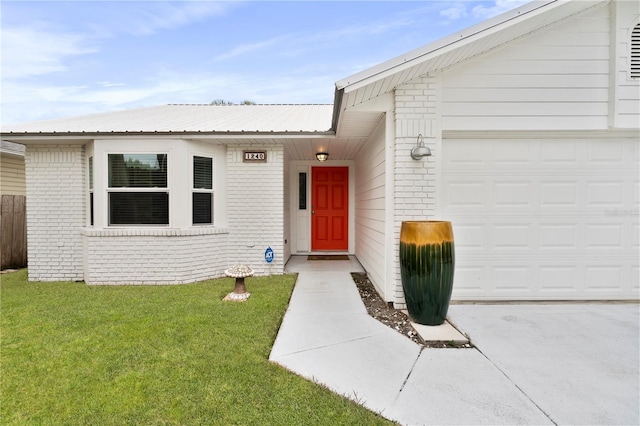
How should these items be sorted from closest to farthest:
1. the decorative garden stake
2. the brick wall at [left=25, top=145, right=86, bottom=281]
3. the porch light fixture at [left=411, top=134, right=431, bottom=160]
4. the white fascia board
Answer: the white fascia board, the porch light fixture at [left=411, top=134, right=431, bottom=160], the decorative garden stake, the brick wall at [left=25, top=145, right=86, bottom=281]

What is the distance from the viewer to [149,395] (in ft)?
6.66

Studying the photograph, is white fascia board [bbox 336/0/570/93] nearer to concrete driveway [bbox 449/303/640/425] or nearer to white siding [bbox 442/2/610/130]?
white siding [bbox 442/2/610/130]

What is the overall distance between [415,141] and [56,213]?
6.65 m

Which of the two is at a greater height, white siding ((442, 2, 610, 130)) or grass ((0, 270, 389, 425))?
white siding ((442, 2, 610, 130))

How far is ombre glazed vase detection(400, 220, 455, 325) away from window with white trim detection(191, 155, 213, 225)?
3.87 meters

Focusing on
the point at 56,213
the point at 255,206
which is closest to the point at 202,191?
the point at 255,206

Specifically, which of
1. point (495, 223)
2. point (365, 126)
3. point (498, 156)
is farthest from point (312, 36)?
point (495, 223)

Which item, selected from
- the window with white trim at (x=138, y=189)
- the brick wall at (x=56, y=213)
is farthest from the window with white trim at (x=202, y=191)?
the brick wall at (x=56, y=213)

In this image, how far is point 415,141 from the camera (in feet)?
12.6

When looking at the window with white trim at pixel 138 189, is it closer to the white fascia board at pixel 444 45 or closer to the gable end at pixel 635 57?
the white fascia board at pixel 444 45

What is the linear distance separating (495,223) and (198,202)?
16.3 feet

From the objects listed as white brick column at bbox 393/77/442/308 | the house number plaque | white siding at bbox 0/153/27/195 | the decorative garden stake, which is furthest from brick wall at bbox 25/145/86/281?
white brick column at bbox 393/77/442/308

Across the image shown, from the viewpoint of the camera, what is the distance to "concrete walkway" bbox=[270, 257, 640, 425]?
1912mm

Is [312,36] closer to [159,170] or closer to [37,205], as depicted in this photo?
[159,170]
